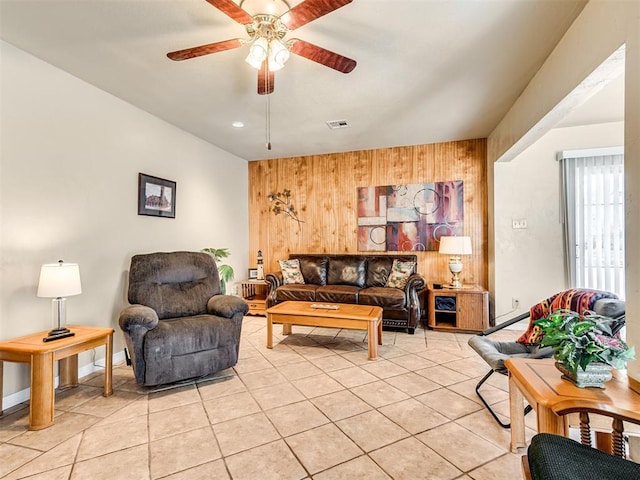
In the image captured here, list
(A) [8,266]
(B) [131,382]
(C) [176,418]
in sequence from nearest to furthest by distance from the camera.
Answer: (C) [176,418], (A) [8,266], (B) [131,382]

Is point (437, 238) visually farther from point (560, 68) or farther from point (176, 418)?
point (176, 418)

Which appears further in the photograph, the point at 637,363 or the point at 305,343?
the point at 305,343

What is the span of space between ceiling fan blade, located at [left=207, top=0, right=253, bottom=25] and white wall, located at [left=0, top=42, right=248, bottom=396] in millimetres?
1848

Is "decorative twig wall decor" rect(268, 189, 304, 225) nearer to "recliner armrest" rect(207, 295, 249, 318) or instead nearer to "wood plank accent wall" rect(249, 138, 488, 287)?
"wood plank accent wall" rect(249, 138, 488, 287)

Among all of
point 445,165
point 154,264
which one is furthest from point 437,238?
point 154,264

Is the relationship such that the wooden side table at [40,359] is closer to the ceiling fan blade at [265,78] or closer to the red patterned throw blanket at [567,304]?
the ceiling fan blade at [265,78]

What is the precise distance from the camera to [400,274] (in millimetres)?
4441

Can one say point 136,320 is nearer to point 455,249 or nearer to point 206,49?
point 206,49

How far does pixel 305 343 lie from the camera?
12.0 ft

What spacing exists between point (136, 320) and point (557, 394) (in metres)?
2.59

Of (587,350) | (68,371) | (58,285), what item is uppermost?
(58,285)

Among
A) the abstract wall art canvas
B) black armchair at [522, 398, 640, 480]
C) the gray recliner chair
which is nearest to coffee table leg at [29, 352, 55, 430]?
the gray recliner chair

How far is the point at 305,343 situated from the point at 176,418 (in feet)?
5.74

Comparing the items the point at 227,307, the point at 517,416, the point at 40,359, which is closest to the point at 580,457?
the point at 517,416
